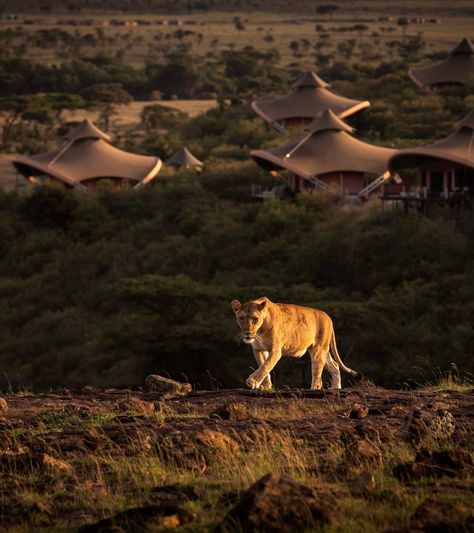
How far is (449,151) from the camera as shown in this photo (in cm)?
4866

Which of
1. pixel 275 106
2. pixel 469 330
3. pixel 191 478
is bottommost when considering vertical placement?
pixel 275 106

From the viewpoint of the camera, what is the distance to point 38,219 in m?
57.3

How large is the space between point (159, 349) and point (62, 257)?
49.4 ft

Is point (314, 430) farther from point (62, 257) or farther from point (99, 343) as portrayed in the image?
point (62, 257)

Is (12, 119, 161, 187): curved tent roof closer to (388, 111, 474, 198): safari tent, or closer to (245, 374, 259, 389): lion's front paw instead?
(388, 111, 474, 198): safari tent

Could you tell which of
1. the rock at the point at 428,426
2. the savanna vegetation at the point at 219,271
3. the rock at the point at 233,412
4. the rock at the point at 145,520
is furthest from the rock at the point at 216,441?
the savanna vegetation at the point at 219,271

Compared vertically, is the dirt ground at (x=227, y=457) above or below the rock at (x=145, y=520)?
below

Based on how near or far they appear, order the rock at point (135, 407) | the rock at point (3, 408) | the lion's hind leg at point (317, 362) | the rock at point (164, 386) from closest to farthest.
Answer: the rock at point (135, 407)
the rock at point (3, 408)
the rock at point (164, 386)
the lion's hind leg at point (317, 362)

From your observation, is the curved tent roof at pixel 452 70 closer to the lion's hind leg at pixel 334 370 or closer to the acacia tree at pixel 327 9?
the lion's hind leg at pixel 334 370

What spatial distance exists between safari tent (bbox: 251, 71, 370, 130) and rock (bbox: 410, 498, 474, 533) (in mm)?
69392

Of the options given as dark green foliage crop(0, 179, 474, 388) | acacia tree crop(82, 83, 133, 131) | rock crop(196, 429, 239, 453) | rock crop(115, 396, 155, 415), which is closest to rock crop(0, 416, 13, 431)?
rock crop(115, 396, 155, 415)

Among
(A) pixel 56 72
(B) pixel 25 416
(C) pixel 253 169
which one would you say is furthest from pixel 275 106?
(B) pixel 25 416

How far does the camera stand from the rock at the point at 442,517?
7.28 metres

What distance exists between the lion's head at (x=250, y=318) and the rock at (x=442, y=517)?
5208 mm
